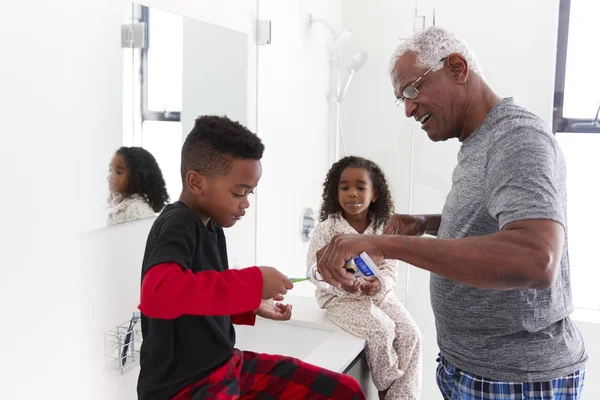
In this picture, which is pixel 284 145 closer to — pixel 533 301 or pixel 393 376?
pixel 393 376

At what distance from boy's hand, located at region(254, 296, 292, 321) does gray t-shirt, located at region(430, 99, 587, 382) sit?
1.32 ft

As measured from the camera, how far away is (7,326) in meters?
1.04

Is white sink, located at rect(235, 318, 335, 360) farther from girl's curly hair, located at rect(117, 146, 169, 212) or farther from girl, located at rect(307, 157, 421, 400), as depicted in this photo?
girl's curly hair, located at rect(117, 146, 169, 212)

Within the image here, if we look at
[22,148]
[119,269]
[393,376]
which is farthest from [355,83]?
[22,148]

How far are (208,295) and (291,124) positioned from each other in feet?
4.39

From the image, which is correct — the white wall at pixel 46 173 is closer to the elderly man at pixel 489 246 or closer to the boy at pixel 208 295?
the boy at pixel 208 295

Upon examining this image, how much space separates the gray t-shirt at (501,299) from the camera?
99cm

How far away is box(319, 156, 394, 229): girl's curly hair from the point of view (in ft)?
6.82

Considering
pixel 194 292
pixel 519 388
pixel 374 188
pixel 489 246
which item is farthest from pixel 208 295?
pixel 374 188

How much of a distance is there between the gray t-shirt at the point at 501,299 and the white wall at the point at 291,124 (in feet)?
3.17

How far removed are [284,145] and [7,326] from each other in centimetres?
133

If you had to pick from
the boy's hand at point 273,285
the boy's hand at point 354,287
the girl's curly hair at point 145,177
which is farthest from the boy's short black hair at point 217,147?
the boy's hand at point 354,287

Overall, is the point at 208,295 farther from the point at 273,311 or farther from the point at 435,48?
the point at 435,48

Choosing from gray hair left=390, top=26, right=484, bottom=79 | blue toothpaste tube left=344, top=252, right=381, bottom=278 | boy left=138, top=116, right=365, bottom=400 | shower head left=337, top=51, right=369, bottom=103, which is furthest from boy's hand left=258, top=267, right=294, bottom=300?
shower head left=337, top=51, right=369, bottom=103
